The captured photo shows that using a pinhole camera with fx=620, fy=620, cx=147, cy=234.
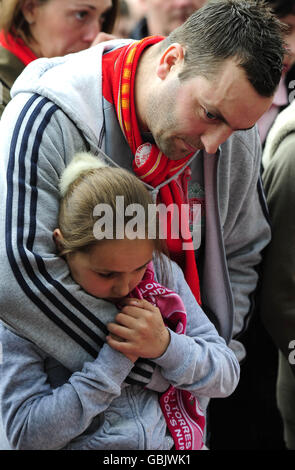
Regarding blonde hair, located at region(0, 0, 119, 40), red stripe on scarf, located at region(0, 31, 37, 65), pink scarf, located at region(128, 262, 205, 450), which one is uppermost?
blonde hair, located at region(0, 0, 119, 40)

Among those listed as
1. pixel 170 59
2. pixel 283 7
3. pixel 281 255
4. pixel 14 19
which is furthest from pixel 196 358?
pixel 283 7

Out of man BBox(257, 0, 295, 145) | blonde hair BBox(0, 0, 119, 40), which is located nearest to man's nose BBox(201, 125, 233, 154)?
man BBox(257, 0, 295, 145)

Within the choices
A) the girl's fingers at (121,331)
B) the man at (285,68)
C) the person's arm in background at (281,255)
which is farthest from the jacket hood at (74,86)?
the man at (285,68)

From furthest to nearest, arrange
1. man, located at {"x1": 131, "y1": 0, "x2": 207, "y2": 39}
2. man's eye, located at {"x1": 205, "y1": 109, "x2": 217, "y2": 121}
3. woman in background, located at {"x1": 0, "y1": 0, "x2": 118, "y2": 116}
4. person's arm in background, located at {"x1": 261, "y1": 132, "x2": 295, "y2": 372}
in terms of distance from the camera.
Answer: man, located at {"x1": 131, "y1": 0, "x2": 207, "y2": 39}, woman in background, located at {"x1": 0, "y1": 0, "x2": 118, "y2": 116}, person's arm in background, located at {"x1": 261, "y1": 132, "x2": 295, "y2": 372}, man's eye, located at {"x1": 205, "y1": 109, "x2": 217, "y2": 121}

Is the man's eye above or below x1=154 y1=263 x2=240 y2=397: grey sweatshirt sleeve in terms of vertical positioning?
above

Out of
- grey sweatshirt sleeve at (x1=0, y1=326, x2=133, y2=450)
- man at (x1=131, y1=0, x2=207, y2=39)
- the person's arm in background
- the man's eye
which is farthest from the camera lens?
man at (x1=131, y1=0, x2=207, y2=39)

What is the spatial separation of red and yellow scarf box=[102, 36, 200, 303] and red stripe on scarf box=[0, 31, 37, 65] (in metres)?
0.54

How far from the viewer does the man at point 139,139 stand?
143 centimetres

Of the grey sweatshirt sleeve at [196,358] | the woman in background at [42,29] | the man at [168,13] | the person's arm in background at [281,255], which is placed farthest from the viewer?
the man at [168,13]

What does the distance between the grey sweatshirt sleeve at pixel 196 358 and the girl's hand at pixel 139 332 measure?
0.10 feet

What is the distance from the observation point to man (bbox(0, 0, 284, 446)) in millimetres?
1435

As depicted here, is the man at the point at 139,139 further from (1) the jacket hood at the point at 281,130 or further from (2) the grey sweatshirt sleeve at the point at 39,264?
(1) the jacket hood at the point at 281,130

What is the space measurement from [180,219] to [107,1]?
3.41 ft

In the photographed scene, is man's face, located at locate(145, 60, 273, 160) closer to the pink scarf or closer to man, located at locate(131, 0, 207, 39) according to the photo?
the pink scarf
